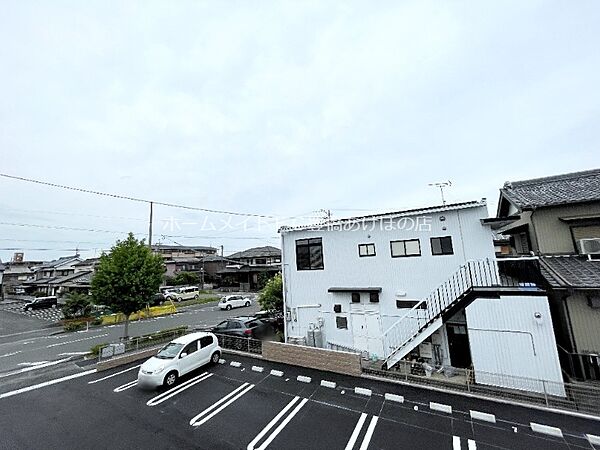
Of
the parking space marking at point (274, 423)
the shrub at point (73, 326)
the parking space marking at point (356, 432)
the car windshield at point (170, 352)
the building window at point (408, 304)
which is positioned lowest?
the parking space marking at point (356, 432)

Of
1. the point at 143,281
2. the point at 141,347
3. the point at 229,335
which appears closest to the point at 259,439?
the point at 229,335

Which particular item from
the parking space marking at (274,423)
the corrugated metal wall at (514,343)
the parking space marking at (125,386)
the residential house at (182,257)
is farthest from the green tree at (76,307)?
the corrugated metal wall at (514,343)

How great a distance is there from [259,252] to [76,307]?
88.9ft

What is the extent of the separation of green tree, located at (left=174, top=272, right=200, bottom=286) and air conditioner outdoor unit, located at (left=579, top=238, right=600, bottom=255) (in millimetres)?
43494

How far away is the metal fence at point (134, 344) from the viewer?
11.7 m

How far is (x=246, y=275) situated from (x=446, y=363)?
34.3 meters

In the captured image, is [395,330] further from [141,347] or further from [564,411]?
[141,347]

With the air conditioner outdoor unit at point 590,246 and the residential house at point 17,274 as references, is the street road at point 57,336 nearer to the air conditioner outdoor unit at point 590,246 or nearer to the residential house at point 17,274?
the air conditioner outdoor unit at point 590,246

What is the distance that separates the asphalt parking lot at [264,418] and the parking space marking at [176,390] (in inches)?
1.3

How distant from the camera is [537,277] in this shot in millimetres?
8945

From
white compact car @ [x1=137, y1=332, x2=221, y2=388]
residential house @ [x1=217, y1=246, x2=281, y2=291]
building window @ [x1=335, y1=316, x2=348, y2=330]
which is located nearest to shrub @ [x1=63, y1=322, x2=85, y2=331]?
white compact car @ [x1=137, y1=332, x2=221, y2=388]

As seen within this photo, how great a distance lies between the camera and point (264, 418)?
23.9 ft

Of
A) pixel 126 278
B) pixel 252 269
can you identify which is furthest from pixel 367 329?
pixel 252 269

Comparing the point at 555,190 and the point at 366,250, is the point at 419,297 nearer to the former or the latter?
the point at 366,250
